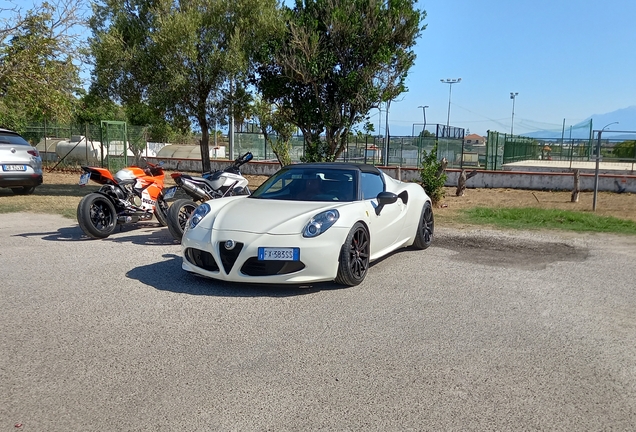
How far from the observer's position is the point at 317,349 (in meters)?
4.17

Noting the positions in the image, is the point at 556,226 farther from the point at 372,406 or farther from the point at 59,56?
the point at 59,56

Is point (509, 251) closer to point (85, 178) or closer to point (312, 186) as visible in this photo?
point (312, 186)

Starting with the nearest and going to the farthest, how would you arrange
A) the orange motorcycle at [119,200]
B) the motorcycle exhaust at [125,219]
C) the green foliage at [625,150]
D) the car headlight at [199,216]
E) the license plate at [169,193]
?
the car headlight at [199,216] → the orange motorcycle at [119,200] → the motorcycle exhaust at [125,219] → the license plate at [169,193] → the green foliage at [625,150]

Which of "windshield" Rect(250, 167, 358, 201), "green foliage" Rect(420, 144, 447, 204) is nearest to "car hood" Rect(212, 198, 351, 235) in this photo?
"windshield" Rect(250, 167, 358, 201)

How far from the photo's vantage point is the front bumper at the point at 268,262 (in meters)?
5.52

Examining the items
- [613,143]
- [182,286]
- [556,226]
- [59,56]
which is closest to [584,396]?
[182,286]

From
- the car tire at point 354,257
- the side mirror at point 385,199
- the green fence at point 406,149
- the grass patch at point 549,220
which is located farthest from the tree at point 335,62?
the green fence at point 406,149

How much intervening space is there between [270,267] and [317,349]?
5.00ft

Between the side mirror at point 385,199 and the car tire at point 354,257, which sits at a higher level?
the side mirror at point 385,199

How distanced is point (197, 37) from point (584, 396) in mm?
13761

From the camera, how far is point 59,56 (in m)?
14.9

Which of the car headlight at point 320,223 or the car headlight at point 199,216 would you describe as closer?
the car headlight at point 320,223

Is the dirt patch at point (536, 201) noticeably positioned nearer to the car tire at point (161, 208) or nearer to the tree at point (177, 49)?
the car tire at point (161, 208)

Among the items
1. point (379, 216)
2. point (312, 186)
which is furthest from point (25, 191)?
point (379, 216)
